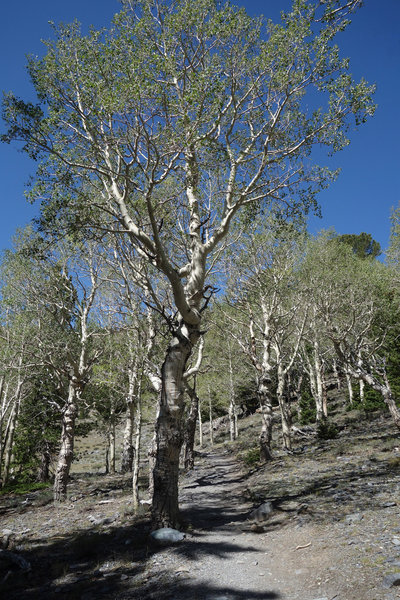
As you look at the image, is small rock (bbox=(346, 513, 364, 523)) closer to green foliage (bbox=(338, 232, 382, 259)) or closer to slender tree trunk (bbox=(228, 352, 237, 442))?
slender tree trunk (bbox=(228, 352, 237, 442))

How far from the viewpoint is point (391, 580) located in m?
5.29

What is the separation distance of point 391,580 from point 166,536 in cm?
574

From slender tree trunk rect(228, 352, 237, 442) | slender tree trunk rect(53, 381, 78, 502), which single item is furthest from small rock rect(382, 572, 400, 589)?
slender tree trunk rect(228, 352, 237, 442)

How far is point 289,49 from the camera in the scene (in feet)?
38.3

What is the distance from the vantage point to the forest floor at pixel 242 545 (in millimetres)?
6340

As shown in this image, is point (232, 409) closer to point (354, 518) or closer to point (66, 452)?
point (66, 452)

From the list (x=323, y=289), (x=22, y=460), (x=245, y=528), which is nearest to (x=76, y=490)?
(x=22, y=460)

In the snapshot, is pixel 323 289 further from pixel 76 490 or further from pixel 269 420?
pixel 76 490

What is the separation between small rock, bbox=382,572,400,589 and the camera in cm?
525

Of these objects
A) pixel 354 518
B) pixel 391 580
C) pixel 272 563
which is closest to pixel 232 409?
pixel 354 518

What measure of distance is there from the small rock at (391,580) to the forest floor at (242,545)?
18 mm

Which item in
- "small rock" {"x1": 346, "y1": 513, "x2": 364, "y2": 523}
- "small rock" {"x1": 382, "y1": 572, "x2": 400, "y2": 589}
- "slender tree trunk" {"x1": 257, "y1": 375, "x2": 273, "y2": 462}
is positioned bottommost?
"small rock" {"x1": 346, "y1": 513, "x2": 364, "y2": 523}

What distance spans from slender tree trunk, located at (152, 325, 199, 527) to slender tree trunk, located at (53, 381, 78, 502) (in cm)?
1041

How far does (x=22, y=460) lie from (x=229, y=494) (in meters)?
17.1
